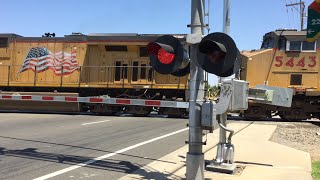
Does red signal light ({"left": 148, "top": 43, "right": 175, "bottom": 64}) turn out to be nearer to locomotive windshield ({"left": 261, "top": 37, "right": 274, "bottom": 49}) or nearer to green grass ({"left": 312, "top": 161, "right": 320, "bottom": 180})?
green grass ({"left": 312, "top": 161, "right": 320, "bottom": 180})

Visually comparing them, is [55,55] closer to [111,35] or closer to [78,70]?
[78,70]

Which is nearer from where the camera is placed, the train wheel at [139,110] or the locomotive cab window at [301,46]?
the locomotive cab window at [301,46]

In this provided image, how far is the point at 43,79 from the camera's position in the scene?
23.4 m

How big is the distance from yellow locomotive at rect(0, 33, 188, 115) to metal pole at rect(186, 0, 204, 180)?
1547cm

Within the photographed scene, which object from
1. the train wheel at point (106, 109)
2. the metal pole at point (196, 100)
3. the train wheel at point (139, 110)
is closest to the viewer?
the metal pole at point (196, 100)

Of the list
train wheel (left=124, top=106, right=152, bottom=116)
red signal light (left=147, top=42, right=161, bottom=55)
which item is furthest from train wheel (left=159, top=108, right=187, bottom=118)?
red signal light (left=147, top=42, right=161, bottom=55)

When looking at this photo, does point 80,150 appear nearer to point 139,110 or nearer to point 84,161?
point 84,161

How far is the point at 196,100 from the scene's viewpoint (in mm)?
6113

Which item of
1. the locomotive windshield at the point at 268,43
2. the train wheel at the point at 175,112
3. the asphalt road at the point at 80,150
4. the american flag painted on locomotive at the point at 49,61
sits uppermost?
the locomotive windshield at the point at 268,43

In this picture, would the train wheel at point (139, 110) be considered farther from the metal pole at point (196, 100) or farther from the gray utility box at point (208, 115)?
the gray utility box at point (208, 115)

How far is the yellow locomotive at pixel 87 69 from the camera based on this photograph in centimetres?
2219

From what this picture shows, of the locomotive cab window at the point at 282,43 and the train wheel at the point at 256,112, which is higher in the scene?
the locomotive cab window at the point at 282,43

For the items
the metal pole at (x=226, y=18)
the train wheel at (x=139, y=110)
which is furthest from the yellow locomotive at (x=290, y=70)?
the metal pole at (x=226, y=18)

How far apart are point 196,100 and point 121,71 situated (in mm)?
16834
